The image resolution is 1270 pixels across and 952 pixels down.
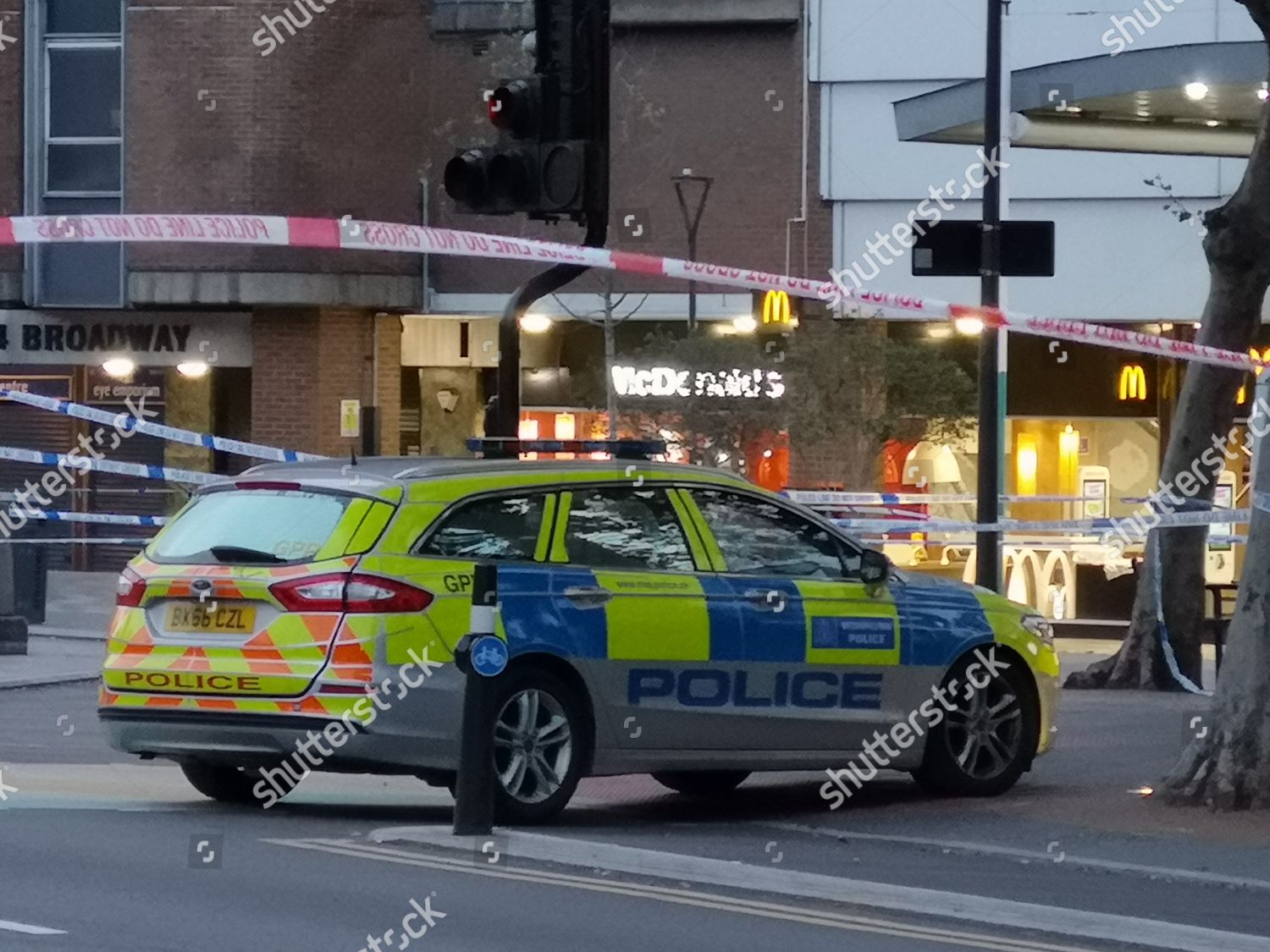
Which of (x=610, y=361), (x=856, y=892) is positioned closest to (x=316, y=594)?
(x=856, y=892)

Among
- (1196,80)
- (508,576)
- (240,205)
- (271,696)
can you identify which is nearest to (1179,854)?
(508,576)

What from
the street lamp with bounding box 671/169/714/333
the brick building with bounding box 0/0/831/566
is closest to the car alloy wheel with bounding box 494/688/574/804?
the street lamp with bounding box 671/169/714/333

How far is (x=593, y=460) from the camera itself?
36.7ft

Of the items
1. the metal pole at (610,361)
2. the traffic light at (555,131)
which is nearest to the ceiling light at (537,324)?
the metal pole at (610,361)

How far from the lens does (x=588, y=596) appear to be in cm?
1053

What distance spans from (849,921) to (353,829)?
8.76 ft

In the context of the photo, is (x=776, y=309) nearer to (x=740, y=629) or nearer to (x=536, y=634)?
(x=740, y=629)

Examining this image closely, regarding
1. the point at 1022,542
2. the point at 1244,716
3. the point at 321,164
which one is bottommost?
the point at 1244,716

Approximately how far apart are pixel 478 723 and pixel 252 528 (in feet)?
4.95

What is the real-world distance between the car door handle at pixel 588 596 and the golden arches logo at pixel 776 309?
17218mm

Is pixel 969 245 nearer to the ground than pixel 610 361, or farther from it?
nearer to the ground

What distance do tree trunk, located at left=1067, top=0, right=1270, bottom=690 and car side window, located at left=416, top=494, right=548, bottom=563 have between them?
304 inches

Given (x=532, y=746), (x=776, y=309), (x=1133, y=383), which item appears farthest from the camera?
(x=1133, y=383)

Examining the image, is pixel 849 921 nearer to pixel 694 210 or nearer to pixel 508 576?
pixel 508 576
